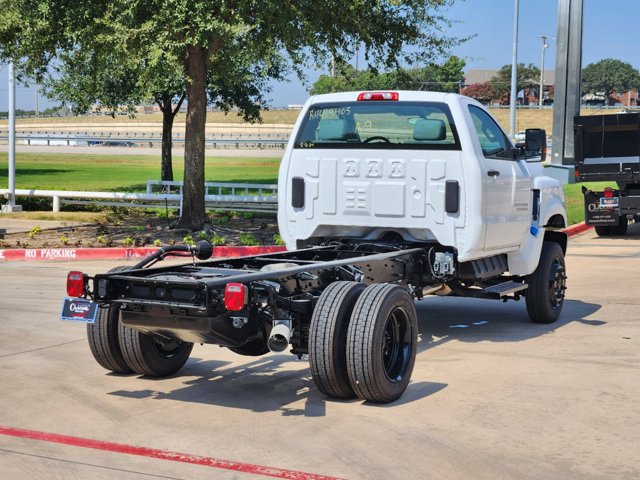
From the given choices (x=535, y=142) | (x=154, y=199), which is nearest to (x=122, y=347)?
(x=535, y=142)

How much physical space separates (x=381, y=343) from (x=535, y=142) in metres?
3.95

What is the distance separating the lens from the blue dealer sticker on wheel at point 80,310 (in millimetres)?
7023

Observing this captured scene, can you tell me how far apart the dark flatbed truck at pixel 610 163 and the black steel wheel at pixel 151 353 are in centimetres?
1387

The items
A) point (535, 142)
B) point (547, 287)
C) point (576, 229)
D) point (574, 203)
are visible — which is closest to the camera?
point (535, 142)

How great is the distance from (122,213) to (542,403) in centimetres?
1762

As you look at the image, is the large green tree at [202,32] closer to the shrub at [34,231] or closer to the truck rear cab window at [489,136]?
the shrub at [34,231]

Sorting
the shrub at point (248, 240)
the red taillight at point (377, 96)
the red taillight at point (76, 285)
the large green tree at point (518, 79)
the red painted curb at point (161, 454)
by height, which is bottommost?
the red painted curb at point (161, 454)

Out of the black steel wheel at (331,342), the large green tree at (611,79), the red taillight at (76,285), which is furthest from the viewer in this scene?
the large green tree at (611,79)

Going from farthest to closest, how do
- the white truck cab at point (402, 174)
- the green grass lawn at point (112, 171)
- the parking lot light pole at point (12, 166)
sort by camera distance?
1. the green grass lawn at point (112, 171)
2. the parking lot light pole at point (12, 166)
3. the white truck cab at point (402, 174)

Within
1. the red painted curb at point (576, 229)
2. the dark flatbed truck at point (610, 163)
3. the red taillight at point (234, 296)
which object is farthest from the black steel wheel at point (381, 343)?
the red painted curb at point (576, 229)

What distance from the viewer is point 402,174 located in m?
9.38

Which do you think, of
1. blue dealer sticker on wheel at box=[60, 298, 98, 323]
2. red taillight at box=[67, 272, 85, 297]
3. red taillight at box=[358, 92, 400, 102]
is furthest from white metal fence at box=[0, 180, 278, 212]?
blue dealer sticker on wheel at box=[60, 298, 98, 323]

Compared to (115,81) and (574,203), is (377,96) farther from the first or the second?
(115,81)

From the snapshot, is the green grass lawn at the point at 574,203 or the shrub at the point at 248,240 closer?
the shrub at the point at 248,240
